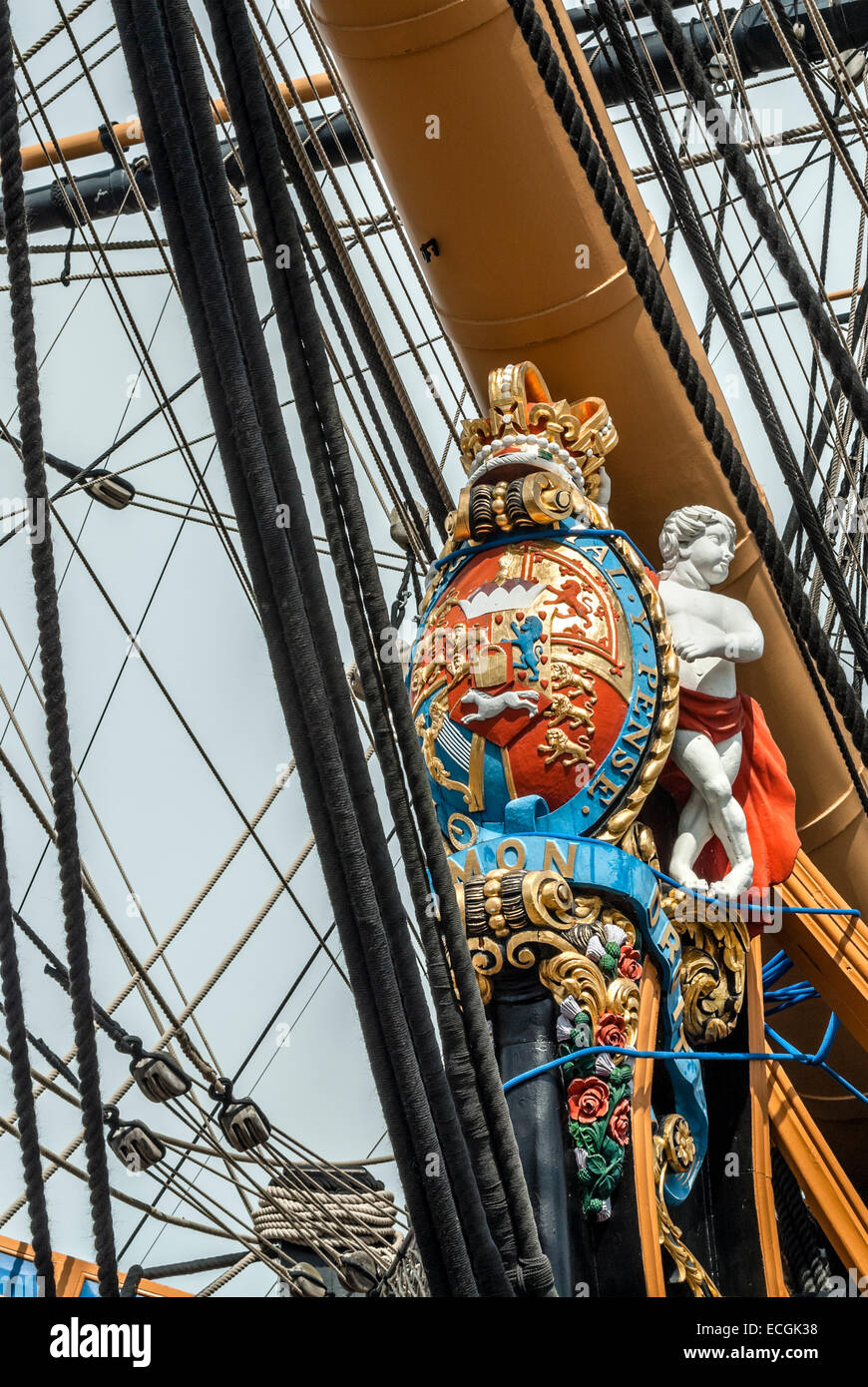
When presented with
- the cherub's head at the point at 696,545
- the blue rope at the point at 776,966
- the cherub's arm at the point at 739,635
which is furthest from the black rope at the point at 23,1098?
the blue rope at the point at 776,966

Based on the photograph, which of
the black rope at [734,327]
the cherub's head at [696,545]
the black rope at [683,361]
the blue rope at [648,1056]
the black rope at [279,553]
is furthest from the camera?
the black rope at [734,327]

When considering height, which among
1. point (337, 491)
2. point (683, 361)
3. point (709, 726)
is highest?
point (683, 361)

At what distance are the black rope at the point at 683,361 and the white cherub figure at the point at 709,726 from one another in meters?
0.29

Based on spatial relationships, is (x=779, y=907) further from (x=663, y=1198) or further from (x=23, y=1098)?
(x=23, y=1098)

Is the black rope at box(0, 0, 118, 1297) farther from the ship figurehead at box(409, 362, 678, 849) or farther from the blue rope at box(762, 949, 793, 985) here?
the blue rope at box(762, 949, 793, 985)

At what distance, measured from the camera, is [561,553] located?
2982 mm

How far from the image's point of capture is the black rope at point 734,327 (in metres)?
3.46

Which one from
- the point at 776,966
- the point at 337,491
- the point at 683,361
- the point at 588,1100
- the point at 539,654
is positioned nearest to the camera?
the point at 337,491

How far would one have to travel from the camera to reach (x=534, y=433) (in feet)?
10.4

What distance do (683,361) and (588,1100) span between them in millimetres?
1464

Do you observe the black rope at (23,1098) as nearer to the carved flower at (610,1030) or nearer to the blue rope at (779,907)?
the carved flower at (610,1030)

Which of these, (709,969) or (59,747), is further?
(709,969)

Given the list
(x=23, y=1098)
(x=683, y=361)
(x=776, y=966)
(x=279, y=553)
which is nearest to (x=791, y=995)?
(x=776, y=966)
